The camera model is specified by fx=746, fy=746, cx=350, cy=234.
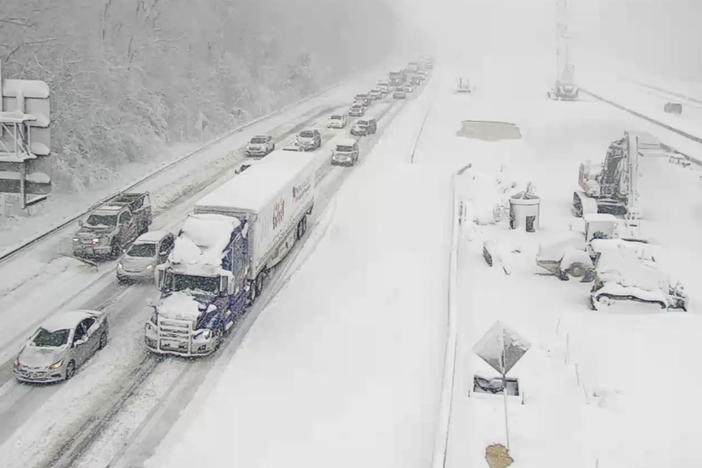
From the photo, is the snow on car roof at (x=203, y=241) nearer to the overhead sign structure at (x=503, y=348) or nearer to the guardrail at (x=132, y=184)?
the overhead sign structure at (x=503, y=348)

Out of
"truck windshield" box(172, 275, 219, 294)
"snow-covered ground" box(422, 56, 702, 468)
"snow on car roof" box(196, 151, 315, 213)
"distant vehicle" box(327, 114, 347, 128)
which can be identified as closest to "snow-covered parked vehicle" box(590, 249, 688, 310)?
"snow-covered ground" box(422, 56, 702, 468)

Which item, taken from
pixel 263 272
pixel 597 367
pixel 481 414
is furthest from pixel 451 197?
pixel 481 414

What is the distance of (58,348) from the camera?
65.4 feet

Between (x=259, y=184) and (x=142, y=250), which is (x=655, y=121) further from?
(x=142, y=250)

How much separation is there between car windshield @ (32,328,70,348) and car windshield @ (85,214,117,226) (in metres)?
10.2

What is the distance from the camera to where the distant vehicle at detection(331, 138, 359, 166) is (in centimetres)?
4638

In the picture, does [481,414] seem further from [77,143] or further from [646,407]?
[77,143]

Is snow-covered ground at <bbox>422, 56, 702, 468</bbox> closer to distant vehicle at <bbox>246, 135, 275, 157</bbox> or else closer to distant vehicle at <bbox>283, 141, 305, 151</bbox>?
distant vehicle at <bbox>283, 141, 305, 151</bbox>

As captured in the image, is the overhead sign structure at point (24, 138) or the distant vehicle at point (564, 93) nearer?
the overhead sign structure at point (24, 138)

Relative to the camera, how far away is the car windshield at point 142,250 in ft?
89.7

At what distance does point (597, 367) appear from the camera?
69.4 ft

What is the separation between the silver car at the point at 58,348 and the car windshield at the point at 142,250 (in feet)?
19.3

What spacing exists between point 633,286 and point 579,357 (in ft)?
16.4

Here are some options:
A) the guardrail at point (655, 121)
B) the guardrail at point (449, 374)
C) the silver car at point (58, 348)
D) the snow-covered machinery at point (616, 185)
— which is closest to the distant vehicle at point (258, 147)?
the snow-covered machinery at point (616, 185)
